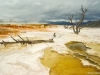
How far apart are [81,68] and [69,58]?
1.64 meters

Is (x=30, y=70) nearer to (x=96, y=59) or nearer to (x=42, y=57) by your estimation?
(x=42, y=57)

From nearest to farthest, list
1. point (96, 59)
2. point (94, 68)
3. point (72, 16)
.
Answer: point (94, 68)
point (96, 59)
point (72, 16)

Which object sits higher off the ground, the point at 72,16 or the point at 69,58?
the point at 72,16

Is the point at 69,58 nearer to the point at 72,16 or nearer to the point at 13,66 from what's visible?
the point at 13,66

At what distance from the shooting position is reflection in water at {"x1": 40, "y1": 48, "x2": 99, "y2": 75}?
670 cm

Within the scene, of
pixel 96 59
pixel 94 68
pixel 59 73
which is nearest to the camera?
pixel 59 73

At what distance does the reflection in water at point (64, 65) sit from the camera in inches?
264

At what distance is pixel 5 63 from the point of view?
766cm

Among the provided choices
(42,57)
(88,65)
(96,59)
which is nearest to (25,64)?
(42,57)

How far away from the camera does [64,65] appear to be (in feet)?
25.0

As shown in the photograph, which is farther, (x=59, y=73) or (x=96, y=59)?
(x=96, y=59)

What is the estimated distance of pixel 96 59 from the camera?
8523 mm

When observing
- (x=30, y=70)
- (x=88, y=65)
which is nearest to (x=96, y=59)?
→ (x=88, y=65)

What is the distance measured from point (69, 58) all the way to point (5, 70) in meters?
3.95
